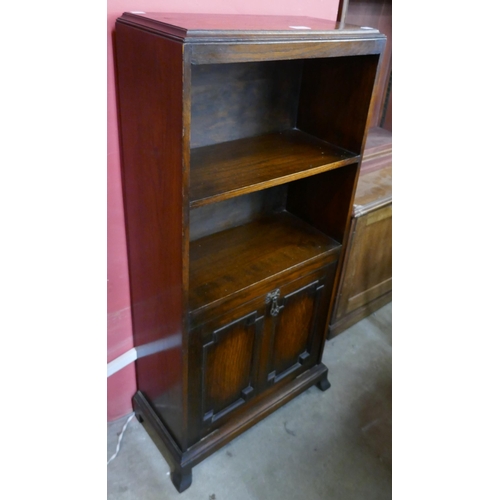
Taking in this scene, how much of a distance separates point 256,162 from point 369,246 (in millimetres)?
873

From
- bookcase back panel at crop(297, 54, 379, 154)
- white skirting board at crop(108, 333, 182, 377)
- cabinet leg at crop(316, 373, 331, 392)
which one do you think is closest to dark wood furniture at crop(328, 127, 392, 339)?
cabinet leg at crop(316, 373, 331, 392)

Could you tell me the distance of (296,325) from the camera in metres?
1.54

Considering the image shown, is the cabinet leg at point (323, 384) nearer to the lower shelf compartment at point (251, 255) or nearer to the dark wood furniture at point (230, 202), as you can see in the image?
the dark wood furniture at point (230, 202)

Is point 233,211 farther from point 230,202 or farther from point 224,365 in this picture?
point 224,365

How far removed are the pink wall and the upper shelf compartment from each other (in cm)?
24

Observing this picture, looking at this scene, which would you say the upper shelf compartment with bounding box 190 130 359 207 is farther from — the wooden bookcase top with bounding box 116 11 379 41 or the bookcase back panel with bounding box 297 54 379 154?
the wooden bookcase top with bounding box 116 11 379 41

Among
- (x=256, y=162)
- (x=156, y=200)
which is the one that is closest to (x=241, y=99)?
(x=256, y=162)

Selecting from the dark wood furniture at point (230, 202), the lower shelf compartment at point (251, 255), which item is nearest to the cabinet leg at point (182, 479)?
the dark wood furniture at point (230, 202)

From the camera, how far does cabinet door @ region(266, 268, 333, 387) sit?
55.6 inches

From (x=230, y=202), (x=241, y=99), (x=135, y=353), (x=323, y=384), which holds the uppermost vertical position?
(x=241, y=99)

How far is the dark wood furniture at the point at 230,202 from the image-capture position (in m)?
0.96

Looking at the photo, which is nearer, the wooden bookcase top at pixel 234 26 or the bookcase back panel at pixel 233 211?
the wooden bookcase top at pixel 234 26

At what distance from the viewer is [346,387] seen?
1.86 metres
